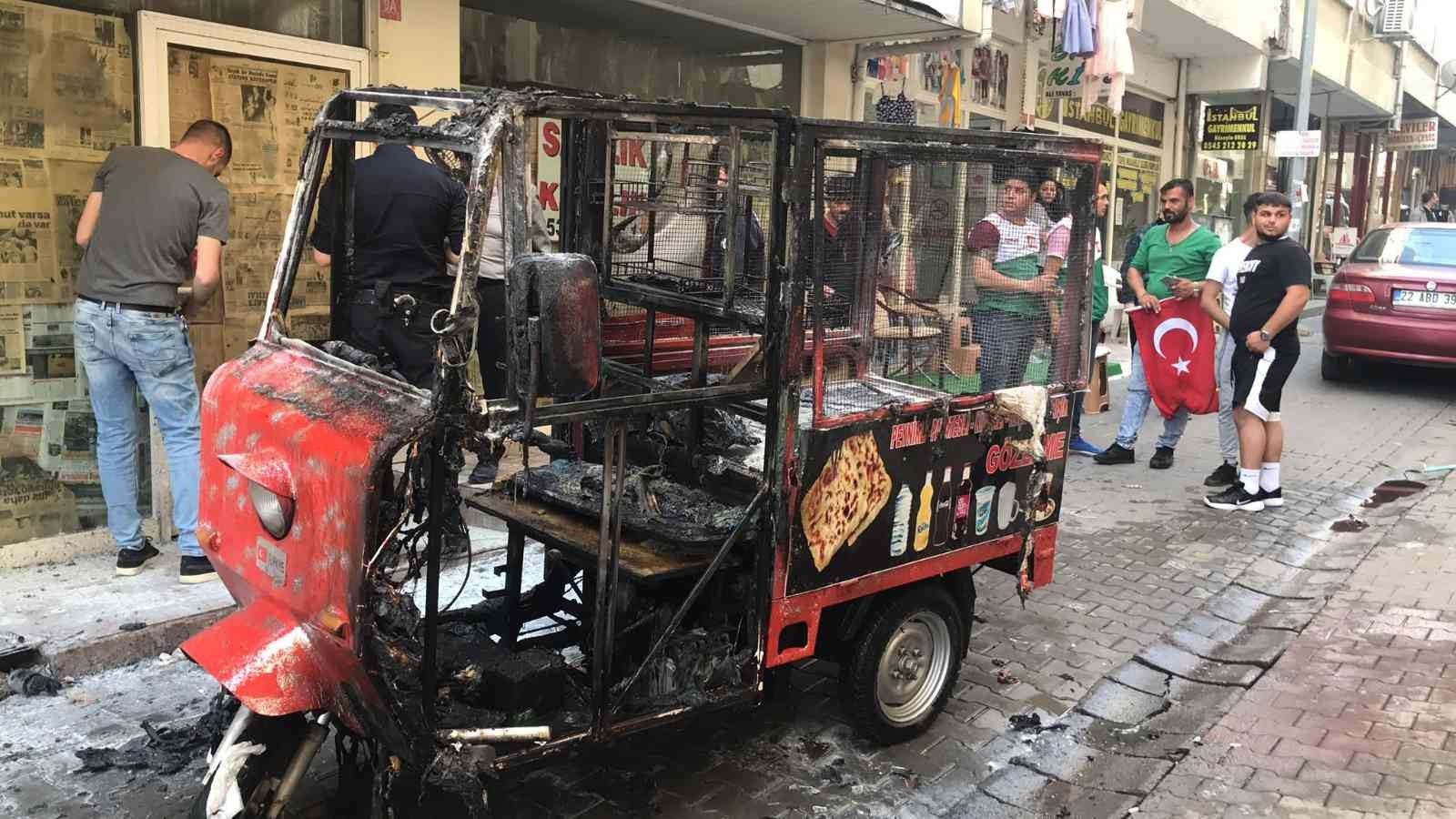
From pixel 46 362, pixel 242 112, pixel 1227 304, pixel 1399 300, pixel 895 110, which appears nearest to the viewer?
pixel 46 362

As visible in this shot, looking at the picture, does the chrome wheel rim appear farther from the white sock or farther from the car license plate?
the car license plate

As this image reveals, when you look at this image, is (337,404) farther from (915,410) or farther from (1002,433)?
(1002,433)

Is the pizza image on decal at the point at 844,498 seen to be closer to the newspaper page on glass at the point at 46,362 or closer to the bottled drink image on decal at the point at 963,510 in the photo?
the bottled drink image on decal at the point at 963,510

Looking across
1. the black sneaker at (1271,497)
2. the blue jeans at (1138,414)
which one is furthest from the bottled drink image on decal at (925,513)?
the blue jeans at (1138,414)

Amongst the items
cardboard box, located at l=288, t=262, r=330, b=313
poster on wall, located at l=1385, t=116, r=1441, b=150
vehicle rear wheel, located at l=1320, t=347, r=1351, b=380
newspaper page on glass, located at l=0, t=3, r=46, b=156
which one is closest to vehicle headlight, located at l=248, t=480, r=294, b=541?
cardboard box, located at l=288, t=262, r=330, b=313

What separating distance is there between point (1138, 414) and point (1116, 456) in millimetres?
343

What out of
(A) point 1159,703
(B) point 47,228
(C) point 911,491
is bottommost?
(A) point 1159,703

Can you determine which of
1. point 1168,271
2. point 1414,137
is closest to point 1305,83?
point 1168,271

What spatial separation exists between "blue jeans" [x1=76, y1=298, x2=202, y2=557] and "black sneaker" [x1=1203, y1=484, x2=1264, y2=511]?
5741mm

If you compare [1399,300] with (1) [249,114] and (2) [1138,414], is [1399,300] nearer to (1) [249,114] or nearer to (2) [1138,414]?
(2) [1138,414]

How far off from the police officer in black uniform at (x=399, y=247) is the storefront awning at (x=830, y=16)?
158 inches

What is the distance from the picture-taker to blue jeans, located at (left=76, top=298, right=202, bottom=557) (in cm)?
475

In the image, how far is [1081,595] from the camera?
5523 mm

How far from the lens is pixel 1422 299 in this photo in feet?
34.7
